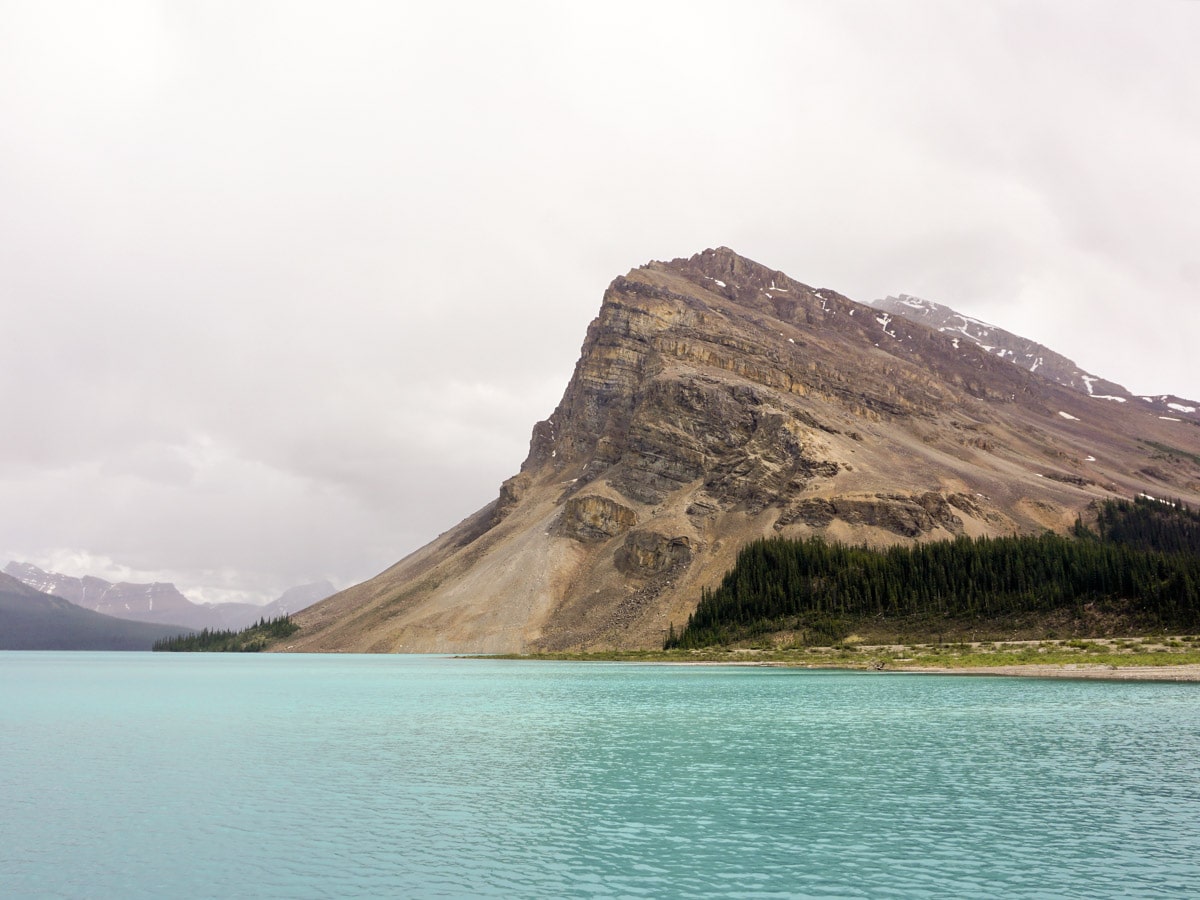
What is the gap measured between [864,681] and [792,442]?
363 feet

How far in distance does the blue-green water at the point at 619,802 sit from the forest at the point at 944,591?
54.8 metres

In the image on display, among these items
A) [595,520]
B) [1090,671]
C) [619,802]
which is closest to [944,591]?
[1090,671]

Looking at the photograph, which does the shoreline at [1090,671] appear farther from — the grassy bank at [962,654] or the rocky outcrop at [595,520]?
the rocky outcrop at [595,520]

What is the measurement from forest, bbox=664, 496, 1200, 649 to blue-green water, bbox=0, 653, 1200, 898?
54.8 meters

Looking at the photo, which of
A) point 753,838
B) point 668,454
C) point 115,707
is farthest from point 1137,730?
point 668,454

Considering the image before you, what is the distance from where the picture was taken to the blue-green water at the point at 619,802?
1825 cm

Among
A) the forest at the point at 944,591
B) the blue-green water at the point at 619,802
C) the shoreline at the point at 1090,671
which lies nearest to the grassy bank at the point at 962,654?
the shoreline at the point at 1090,671

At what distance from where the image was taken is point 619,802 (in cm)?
2550

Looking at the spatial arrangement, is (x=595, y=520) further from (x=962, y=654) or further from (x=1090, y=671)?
(x=1090, y=671)

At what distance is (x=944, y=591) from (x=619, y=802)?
10549cm

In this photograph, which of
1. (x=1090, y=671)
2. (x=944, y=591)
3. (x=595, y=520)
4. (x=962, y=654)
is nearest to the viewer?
(x=1090, y=671)

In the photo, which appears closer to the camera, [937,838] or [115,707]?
[937,838]

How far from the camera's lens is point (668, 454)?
198 meters

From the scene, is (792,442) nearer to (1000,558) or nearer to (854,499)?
(854,499)
